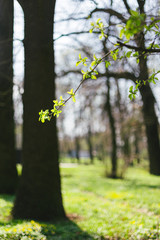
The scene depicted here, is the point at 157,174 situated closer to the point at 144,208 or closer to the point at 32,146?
the point at 144,208

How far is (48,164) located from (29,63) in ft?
7.44

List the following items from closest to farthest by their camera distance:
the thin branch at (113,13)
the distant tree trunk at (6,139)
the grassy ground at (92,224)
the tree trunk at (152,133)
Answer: the grassy ground at (92,224) < the thin branch at (113,13) < the distant tree trunk at (6,139) < the tree trunk at (152,133)

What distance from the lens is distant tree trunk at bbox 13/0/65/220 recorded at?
5285mm

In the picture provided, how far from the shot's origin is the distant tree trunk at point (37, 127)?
5.29 meters

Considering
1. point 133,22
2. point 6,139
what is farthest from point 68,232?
point 6,139

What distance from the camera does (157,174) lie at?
15.5m

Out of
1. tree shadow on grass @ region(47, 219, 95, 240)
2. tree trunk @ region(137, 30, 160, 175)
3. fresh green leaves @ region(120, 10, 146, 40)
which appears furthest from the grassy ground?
tree trunk @ region(137, 30, 160, 175)

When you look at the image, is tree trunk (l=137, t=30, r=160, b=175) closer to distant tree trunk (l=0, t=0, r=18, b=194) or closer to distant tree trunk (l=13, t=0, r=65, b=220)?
distant tree trunk (l=0, t=0, r=18, b=194)

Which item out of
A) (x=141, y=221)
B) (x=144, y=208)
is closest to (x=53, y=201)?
(x=141, y=221)

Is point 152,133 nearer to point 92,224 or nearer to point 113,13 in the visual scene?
point 113,13

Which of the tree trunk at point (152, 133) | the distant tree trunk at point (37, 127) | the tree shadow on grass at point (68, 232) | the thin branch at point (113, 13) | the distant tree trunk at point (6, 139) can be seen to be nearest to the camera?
the tree shadow on grass at point (68, 232)

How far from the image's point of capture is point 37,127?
17.3 ft

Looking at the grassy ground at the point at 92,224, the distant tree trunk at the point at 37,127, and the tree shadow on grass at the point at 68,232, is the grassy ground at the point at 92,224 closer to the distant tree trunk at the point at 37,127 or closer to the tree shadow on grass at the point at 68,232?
the tree shadow on grass at the point at 68,232

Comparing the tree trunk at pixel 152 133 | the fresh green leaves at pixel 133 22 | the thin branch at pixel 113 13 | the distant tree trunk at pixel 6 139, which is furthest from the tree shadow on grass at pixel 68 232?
the tree trunk at pixel 152 133
